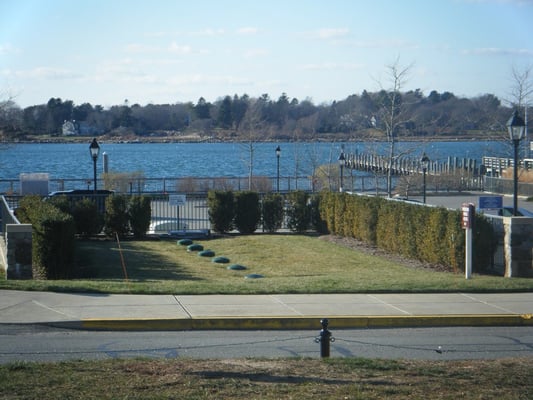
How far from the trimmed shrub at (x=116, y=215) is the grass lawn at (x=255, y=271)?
2.40 ft

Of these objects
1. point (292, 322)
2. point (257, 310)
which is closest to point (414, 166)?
point (257, 310)

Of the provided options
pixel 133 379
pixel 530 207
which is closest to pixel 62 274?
pixel 133 379

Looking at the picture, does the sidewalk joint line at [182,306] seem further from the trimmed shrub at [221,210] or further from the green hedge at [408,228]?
the trimmed shrub at [221,210]

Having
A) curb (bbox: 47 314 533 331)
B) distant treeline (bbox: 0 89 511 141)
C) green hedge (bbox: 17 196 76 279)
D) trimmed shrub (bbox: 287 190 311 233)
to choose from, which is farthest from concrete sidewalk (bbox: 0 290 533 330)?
distant treeline (bbox: 0 89 511 141)

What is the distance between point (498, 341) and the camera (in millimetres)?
11719

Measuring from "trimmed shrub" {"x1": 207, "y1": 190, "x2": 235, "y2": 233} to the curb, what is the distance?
56.3 feet

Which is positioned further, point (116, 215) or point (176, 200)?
point (176, 200)

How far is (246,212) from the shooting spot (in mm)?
29812

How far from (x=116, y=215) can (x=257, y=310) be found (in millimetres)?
15798

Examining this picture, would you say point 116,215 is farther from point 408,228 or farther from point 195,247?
point 408,228

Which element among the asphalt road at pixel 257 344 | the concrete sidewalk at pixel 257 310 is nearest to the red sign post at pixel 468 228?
the concrete sidewalk at pixel 257 310

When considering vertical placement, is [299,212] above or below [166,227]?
above

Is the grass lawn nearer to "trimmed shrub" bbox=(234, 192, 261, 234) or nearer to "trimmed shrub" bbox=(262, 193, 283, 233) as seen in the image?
"trimmed shrub" bbox=(234, 192, 261, 234)

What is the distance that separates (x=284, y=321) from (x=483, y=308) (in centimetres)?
378
